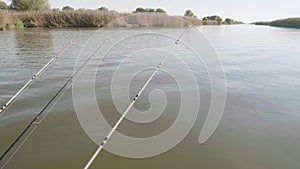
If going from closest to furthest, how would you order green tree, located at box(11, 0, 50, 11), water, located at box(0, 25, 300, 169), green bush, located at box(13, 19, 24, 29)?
water, located at box(0, 25, 300, 169)
green bush, located at box(13, 19, 24, 29)
green tree, located at box(11, 0, 50, 11)

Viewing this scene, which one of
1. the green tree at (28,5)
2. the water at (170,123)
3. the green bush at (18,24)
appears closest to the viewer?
the water at (170,123)

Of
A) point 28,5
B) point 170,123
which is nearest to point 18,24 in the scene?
point 28,5

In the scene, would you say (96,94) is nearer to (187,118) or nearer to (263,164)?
(187,118)

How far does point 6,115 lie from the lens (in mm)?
5191

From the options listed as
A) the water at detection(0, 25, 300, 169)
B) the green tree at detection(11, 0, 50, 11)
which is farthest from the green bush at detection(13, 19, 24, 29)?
the water at detection(0, 25, 300, 169)

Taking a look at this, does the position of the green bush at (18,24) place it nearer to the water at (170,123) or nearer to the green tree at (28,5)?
the green tree at (28,5)

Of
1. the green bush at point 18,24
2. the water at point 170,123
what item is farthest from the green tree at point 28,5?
the water at point 170,123

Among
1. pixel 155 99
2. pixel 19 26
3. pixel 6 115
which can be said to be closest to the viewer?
→ pixel 6 115

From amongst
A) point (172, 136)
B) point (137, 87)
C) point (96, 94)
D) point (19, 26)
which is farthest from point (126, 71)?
point (19, 26)

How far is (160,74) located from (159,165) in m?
5.17

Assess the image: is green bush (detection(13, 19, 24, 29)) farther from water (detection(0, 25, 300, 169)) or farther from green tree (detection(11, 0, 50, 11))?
water (detection(0, 25, 300, 169))

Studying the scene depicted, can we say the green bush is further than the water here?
Yes

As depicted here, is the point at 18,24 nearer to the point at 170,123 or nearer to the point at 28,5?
the point at 28,5

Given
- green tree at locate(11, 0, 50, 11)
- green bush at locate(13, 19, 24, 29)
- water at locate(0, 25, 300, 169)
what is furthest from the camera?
green tree at locate(11, 0, 50, 11)
